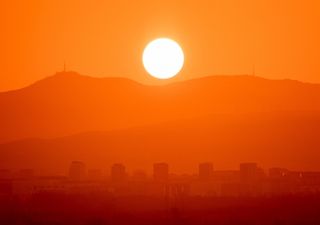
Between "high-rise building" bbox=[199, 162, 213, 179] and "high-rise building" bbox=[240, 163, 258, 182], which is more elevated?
"high-rise building" bbox=[199, 162, 213, 179]

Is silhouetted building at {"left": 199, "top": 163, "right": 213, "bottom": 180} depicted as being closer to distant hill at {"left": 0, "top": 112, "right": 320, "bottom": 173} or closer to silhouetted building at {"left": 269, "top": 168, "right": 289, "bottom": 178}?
silhouetted building at {"left": 269, "top": 168, "right": 289, "bottom": 178}

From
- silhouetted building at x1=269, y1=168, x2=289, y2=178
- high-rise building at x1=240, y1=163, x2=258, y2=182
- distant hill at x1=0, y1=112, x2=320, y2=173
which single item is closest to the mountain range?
distant hill at x1=0, y1=112, x2=320, y2=173

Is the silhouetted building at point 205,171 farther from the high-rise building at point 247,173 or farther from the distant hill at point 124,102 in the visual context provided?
the distant hill at point 124,102

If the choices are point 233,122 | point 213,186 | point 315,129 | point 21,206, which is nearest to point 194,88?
point 233,122

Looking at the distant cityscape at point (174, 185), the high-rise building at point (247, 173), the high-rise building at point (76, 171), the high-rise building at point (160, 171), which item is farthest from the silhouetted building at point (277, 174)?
the high-rise building at point (76, 171)

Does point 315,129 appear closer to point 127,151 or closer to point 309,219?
point 127,151

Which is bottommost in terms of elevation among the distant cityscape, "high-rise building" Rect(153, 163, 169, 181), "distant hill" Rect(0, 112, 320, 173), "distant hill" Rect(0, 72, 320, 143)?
the distant cityscape

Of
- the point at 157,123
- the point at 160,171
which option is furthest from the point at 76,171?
the point at 157,123
